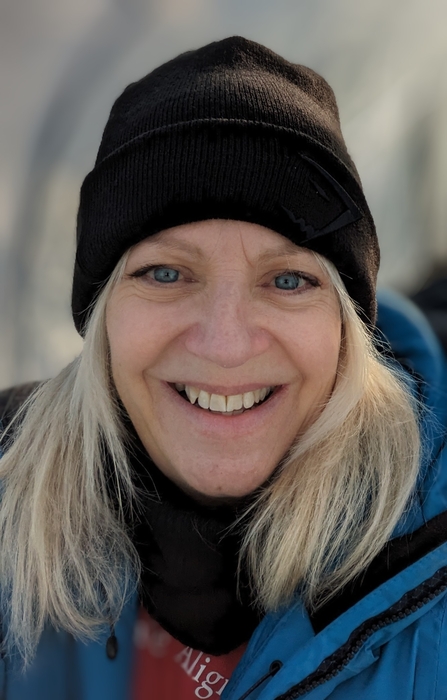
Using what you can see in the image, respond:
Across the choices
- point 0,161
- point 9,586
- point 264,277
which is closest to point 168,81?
point 264,277

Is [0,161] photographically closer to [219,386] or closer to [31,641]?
[219,386]

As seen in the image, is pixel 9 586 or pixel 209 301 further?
pixel 9 586

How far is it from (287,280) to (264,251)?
0.31ft

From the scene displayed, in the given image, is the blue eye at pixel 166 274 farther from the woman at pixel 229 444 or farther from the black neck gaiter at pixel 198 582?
the black neck gaiter at pixel 198 582

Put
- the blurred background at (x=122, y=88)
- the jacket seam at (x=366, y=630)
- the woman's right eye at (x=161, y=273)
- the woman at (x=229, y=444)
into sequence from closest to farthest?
the jacket seam at (x=366, y=630), the woman at (x=229, y=444), the woman's right eye at (x=161, y=273), the blurred background at (x=122, y=88)

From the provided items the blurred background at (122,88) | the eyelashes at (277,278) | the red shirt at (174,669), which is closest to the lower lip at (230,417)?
the eyelashes at (277,278)

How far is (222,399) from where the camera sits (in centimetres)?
128

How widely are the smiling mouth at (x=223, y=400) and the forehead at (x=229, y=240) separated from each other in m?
0.31

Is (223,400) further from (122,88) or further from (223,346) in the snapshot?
(122,88)

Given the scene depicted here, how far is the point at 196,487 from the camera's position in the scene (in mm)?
1273

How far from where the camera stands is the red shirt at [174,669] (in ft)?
4.17

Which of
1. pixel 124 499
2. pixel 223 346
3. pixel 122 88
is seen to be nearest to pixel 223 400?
pixel 223 346

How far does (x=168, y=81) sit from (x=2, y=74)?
494 mm

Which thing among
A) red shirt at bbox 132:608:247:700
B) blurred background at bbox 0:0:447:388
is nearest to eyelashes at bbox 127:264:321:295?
blurred background at bbox 0:0:447:388
